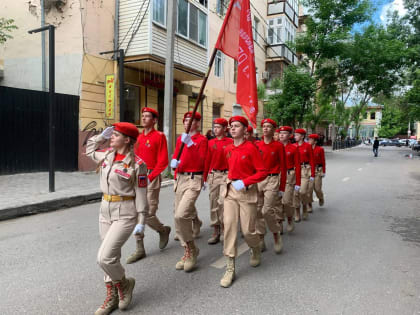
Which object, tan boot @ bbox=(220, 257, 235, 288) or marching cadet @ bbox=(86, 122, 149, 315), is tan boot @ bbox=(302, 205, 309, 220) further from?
marching cadet @ bbox=(86, 122, 149, 315)

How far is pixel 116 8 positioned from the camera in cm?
1331

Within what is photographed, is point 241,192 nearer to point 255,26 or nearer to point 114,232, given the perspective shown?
point 114,232

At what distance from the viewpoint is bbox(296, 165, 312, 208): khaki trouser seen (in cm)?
686

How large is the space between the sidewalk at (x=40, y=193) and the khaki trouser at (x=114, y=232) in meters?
4.48

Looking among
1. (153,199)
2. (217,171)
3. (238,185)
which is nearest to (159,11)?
(217,171)

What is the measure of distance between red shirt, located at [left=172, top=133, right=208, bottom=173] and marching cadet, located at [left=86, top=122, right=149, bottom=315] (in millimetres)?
1358

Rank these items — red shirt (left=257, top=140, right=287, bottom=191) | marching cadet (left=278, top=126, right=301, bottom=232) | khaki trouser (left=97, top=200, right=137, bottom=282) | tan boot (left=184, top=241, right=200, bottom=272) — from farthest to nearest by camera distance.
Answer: marching cadet (left=278, top=126, right=301, bottom=232) < red shirt (left=257, top=140, right=287, bottom=191) < tan boot (left=184, top=241, right=200, bottom=272) < khaki trouser (left=97, top=200, right=137, bottom=282)

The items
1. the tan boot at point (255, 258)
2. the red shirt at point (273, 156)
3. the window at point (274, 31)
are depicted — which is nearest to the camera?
the tan boot at point (255, 258)

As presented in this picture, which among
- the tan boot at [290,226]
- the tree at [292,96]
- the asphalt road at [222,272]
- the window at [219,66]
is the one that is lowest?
the asphalt road at [222,272]

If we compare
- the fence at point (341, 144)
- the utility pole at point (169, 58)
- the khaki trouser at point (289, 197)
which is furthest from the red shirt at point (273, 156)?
the fence at point (341, 144)

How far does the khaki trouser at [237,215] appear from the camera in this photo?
151 inches

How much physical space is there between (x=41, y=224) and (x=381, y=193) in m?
9.56

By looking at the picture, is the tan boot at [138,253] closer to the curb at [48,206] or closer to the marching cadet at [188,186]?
the marching cadet at [188,186]

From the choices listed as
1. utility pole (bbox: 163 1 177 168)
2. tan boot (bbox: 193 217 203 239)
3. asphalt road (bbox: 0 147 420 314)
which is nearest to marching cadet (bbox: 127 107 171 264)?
asphalt road (bbox: 0 147 420 314)
